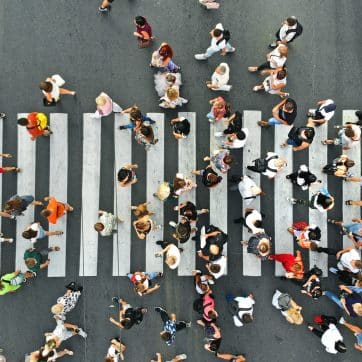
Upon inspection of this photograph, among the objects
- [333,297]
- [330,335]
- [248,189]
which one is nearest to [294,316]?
[330,335]

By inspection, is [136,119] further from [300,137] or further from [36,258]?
[36,258]

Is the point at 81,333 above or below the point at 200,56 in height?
below

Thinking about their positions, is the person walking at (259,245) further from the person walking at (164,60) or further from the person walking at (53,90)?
the person walking at (53,90)

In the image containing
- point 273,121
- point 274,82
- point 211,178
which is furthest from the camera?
point 273,121

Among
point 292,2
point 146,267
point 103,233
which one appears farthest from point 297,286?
point 292,2

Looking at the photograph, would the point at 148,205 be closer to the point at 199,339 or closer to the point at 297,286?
the point at 199,339

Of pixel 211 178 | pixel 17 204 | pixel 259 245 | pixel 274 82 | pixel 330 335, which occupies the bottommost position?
pixel 330 335
